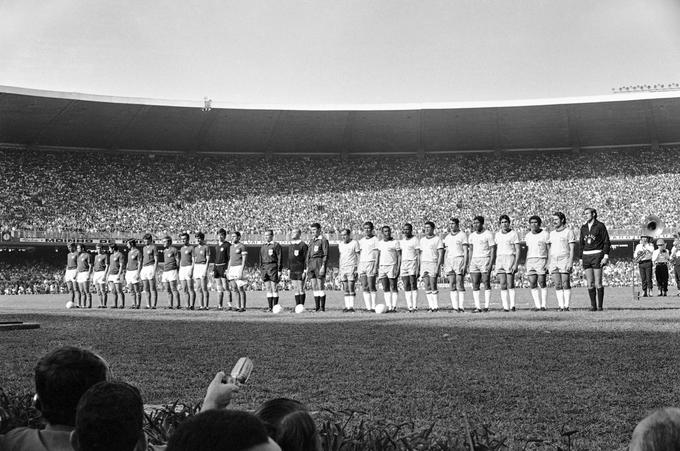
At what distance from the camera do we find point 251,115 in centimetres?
4744

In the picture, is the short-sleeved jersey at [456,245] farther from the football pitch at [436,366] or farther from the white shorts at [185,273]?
the white shorts at [185,273]

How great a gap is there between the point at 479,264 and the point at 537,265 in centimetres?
129

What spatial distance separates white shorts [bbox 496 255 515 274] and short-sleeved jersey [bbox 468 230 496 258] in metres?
0.34

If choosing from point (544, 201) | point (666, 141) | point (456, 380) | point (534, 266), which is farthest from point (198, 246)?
point (666, 141)

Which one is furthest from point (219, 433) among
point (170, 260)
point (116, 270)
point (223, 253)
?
point (116, 270)

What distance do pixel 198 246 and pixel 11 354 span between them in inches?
443

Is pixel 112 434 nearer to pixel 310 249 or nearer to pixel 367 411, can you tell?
pixel 367 411

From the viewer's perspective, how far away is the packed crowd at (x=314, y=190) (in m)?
44.2

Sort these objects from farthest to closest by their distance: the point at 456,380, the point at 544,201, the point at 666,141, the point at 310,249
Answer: the point at 666,141 < the point at 544,201 < the point at 310,249 < the point at 456,380

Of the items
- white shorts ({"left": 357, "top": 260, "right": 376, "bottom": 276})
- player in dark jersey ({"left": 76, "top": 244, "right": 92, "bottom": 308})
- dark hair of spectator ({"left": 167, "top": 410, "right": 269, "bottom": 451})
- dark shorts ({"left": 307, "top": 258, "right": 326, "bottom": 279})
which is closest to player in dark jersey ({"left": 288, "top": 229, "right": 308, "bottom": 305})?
dark shorts ({"left": 307, "top": 258, "right": 326, "bottom": 279})

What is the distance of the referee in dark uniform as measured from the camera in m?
14.8

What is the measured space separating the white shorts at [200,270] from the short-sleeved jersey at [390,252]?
4.93 m

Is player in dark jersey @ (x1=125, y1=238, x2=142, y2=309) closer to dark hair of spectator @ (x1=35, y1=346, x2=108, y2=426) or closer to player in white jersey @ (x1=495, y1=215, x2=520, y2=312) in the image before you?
player in white jersey @ (x1=495, y1=215, x2=520, y2=312)

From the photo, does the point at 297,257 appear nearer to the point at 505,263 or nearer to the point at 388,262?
the point at 388,262
